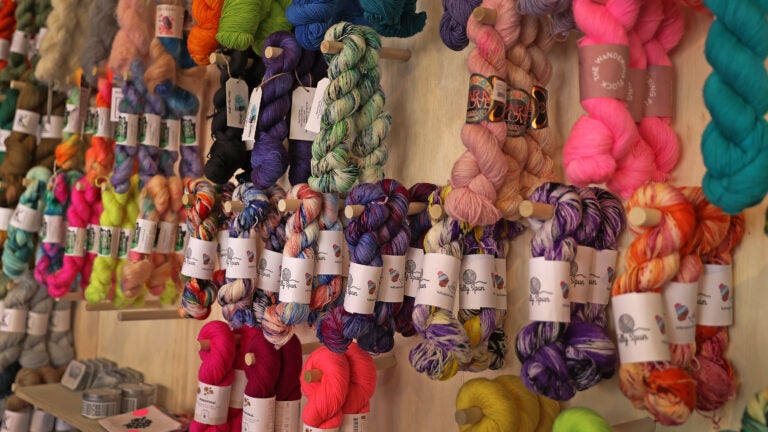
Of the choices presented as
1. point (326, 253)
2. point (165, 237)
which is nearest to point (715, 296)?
point (326, 253)

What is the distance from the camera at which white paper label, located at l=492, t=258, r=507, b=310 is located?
1160mm

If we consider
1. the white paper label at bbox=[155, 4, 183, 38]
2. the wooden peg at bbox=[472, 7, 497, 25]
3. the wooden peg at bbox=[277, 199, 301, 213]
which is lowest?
the wooden peg at bbox=[277, 199, 301, 213]

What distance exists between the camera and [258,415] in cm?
140

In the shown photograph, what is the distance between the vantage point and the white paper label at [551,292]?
1.00 meters

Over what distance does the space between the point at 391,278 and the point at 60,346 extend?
5.30ft

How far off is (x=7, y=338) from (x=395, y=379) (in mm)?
1389

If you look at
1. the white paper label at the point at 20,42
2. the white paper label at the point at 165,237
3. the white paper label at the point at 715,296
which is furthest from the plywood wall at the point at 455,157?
the white paper label at the point at 20,42

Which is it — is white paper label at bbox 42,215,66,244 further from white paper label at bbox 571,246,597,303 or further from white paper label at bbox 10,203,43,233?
white paper label at bbox 571,246,597,303

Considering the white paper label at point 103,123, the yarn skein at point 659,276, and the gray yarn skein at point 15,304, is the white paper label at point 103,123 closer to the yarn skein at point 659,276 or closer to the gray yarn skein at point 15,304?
the gray yarn skein at point 15,304

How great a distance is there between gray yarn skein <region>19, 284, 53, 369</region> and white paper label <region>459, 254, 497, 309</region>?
163 centimetres

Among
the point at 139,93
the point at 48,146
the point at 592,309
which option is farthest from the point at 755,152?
the point at 48,146

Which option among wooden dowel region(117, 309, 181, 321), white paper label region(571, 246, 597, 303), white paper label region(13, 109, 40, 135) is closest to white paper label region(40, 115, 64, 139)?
white paper label region(13, 109, 40, 135)

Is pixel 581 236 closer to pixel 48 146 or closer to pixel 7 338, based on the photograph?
pixel 48 146

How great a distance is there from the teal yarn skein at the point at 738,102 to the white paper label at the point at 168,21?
4.14 feet
